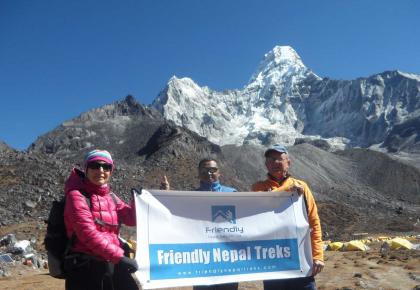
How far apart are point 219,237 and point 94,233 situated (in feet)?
6.05

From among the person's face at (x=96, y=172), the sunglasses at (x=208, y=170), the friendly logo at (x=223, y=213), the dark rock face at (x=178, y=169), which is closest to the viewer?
the person's face at (x=96, y=172)

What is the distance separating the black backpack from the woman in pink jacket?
0.16 ft

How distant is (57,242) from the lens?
157 inches

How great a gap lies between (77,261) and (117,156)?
94455 millimetres

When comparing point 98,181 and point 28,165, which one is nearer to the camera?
point 98,181

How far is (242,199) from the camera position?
560 centimetres

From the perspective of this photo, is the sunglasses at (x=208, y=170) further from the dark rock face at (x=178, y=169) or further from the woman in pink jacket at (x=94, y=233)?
the dark rock face at (x=178, y=169)

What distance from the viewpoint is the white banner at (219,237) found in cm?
495

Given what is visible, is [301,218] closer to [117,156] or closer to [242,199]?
[242,199]

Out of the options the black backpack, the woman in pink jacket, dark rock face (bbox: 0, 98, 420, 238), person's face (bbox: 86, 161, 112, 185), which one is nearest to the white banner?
the woman in pink jacket

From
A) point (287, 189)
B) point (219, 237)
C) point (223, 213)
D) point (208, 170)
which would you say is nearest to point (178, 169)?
point (208, 170)

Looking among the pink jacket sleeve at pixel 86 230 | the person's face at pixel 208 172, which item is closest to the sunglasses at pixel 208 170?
the person's face at pixel 208 172

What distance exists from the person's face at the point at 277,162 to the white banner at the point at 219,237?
1.35 feet

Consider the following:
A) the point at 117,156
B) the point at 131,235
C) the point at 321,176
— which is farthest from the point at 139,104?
the point at 131,235
